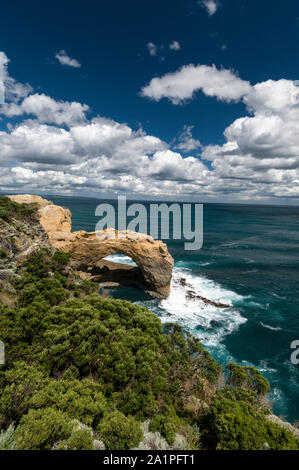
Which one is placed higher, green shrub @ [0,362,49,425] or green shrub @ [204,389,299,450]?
green shrub @ [0,362,49,425]

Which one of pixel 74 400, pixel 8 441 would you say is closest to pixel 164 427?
pixel 74 400

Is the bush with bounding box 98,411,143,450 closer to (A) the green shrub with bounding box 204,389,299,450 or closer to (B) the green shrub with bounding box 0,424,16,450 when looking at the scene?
(B) the green shrub with bounding box 0,424,16,450

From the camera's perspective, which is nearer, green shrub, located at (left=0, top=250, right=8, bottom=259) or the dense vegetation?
the dense vegetation

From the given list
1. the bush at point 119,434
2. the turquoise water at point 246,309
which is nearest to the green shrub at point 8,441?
the bush at point 119,434

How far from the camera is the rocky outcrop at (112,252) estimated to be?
116ft

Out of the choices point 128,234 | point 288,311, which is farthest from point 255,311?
point 128,234

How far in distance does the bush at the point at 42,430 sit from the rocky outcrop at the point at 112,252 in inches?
1087

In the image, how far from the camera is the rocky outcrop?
35469 mm

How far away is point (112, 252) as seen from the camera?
124 ft

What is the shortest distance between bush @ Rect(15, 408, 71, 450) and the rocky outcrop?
A: 27600 millimetres

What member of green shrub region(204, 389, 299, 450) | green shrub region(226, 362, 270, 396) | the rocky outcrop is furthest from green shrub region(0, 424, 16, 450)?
the rocky outcrop

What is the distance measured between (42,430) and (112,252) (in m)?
30.7

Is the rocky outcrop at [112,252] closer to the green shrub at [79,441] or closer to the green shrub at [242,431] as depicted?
the green shrub at [242,431]

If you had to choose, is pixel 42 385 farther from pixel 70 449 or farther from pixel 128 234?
pixel 128 234
